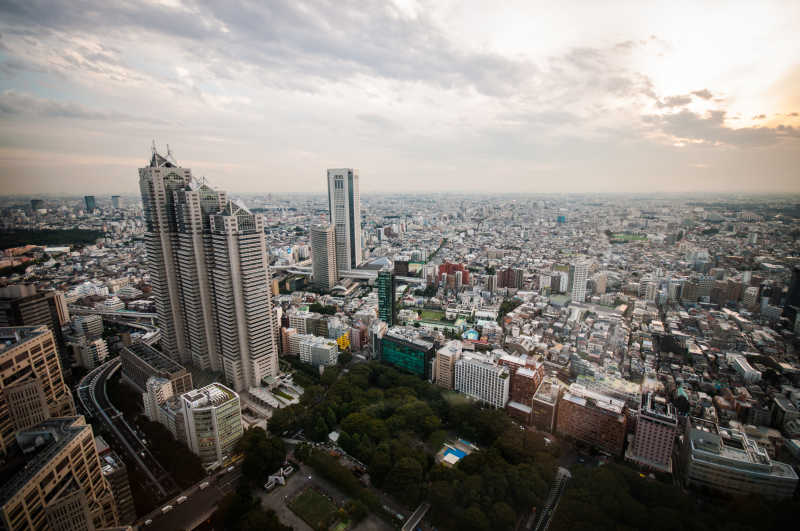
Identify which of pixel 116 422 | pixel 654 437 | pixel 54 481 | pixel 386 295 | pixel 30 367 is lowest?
pixel 116 422

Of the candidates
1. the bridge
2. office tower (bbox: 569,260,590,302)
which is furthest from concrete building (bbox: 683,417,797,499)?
the bridge

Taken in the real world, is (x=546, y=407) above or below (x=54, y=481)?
below

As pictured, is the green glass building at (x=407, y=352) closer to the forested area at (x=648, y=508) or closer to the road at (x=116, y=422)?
the forested area at (x=648, y=508)

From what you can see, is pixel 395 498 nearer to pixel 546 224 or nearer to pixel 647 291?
pixel 647 291

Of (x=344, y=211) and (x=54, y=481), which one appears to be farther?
(x=344, y=211)

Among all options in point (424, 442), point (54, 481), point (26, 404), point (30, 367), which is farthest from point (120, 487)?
point (424, 442)

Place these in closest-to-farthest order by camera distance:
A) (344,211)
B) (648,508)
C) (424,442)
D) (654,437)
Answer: (648,508) < (654,437) < (424,442) < (344,211)

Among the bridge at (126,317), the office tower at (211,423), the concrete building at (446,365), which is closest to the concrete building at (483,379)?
the concrete building at (446,365)

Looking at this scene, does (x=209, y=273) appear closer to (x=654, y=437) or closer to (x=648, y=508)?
(x=648, y=508)
